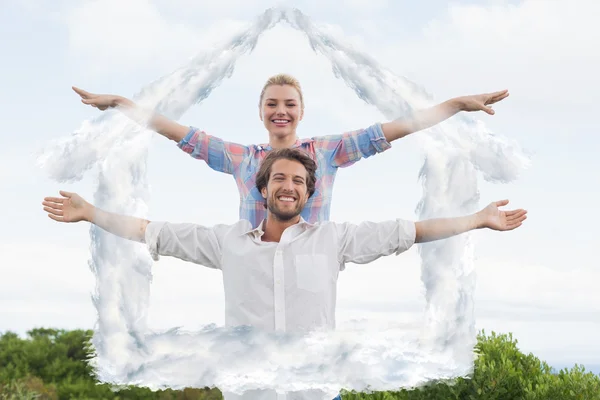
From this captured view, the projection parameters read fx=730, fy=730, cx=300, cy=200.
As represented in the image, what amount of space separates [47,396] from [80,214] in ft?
17.3

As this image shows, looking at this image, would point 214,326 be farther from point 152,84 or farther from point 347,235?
point 152,84

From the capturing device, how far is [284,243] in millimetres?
4047

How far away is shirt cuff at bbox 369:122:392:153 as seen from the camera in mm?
4816

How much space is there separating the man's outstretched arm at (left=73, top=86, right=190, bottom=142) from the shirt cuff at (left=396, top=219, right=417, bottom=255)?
174 centimetres

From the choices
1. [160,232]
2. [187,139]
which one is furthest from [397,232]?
[187,139]

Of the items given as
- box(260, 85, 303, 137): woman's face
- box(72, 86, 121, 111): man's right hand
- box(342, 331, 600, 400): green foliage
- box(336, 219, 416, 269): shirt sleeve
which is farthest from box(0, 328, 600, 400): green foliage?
box(260, 85, 303, 137): woman's face

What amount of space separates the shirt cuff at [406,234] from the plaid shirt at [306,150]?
762 mm

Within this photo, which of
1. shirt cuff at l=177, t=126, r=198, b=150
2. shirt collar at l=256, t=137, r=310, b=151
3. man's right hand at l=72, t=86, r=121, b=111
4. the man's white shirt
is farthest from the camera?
shirt cuff at l=177, t=126, r=198, b=150

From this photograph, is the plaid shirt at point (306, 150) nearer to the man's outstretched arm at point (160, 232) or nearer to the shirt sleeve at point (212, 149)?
the shirt sleeve at point (212, 149)

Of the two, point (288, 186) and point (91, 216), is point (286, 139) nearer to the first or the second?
point (288, 186)

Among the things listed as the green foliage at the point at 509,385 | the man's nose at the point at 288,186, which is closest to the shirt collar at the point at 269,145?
the man's nose at the point at 288,186

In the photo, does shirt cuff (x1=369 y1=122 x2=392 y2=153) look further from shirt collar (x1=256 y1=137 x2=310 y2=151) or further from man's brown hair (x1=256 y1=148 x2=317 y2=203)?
man's brown hair (x1=256 y1=148 x2=317 y2=203)

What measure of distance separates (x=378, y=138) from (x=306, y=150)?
482 millimetres

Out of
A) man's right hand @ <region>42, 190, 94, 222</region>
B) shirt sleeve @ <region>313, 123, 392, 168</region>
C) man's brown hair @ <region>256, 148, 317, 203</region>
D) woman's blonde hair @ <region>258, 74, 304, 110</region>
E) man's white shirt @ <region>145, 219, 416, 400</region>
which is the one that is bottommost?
man's white shirt @ <region>145, 219, 416, 400</region>
